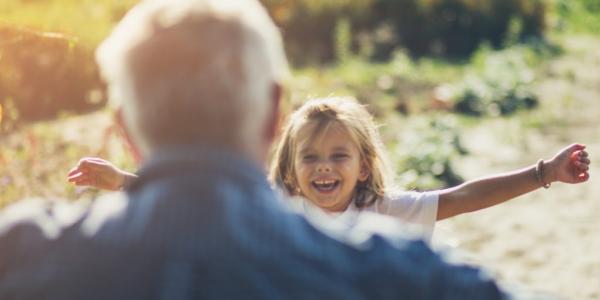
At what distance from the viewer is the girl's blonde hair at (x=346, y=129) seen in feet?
12.0

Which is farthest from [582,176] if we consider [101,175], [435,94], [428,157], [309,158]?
[435,94]

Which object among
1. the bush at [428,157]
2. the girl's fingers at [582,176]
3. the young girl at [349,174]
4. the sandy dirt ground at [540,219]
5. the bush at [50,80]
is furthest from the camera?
the bush at [50,80]

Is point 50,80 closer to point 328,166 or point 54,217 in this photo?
point 328,166

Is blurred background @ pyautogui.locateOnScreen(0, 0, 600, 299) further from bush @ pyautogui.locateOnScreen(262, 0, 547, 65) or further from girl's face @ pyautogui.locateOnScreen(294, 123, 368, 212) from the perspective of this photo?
girl's face @ pyautogui.locateOnScreen(294, 123, 368, 212)

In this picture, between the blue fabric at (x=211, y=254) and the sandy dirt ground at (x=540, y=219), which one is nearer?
the blue fabric at (x=211, y=254)

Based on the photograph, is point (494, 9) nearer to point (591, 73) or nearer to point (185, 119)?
point (591, 73)

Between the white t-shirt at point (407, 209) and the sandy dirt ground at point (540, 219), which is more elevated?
the sandy dirt ground at point (540, 219)

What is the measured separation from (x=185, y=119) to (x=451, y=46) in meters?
12.5

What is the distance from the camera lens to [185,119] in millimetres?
1472

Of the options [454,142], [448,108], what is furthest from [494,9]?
[454,142]

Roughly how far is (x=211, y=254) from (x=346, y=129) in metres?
2.26

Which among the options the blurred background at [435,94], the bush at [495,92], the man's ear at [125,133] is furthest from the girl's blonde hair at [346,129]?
the bush at [495,92]

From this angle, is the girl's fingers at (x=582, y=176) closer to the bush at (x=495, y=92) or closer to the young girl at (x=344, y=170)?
the young girl at (x=344, y=170)

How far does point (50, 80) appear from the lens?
10.2m
